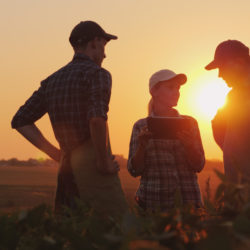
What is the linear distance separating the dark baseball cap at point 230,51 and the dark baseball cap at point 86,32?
3.59 ft

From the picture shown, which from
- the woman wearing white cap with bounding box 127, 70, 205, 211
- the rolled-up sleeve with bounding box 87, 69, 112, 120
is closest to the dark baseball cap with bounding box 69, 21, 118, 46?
the rolled-up sleeve with bounding box 87, 69, 112, 120

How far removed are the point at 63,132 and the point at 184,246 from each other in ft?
8.45

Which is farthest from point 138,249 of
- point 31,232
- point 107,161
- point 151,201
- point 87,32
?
point 151,201

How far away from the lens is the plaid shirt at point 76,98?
3.49m

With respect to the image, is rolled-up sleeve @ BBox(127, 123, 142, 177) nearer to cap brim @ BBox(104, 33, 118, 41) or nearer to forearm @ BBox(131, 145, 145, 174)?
forearm @ BBox(131, 145, 145, 174)

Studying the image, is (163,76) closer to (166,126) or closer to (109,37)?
(166,126)

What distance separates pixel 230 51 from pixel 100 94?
1418 mm

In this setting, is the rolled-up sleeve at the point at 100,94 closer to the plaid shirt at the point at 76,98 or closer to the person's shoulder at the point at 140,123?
the plaid shirt at the point at 76,98

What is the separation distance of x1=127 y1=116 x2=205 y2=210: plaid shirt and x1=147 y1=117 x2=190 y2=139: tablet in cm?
20

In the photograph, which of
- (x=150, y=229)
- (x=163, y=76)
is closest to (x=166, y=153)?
(x=163, y=76)

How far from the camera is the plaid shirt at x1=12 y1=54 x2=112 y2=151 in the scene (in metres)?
3.49

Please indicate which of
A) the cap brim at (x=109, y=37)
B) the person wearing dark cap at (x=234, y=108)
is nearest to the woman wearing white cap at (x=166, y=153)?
the person wearing dark cap at (x=234, y=108)

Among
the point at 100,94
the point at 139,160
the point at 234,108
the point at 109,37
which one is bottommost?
the point at 139,160

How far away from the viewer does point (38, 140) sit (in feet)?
12.9
